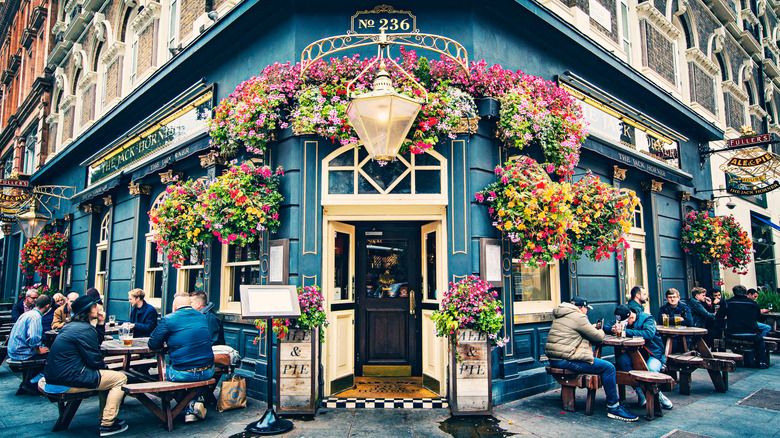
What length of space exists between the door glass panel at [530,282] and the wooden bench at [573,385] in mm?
1572

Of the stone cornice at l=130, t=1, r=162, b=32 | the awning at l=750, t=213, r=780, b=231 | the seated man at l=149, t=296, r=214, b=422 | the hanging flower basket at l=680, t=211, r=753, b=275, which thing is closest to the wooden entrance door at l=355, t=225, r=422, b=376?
the seated man at l=149, t=296, r=214, b=422

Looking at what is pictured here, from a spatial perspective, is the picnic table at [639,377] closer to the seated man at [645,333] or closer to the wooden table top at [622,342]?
the wooden table top at [622,342]

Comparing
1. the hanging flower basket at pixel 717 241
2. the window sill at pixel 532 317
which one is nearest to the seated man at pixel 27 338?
the window sill at pixel 532 317

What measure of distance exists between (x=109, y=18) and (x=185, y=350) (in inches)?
508

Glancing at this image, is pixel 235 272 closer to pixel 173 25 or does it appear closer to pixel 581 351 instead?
pixel 581 351

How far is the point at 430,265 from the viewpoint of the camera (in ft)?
23.3

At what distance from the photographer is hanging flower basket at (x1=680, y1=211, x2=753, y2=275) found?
10594 millimetres

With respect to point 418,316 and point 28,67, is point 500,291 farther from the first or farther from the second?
point 28,67

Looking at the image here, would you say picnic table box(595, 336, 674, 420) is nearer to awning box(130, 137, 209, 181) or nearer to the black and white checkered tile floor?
the black and white checkered tile floor

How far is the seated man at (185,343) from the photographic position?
5176 millimetres

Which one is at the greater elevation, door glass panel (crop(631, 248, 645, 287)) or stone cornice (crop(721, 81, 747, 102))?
stone cornice (crop(721, 81, 747, 102))

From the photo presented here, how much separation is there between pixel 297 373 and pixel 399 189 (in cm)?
278

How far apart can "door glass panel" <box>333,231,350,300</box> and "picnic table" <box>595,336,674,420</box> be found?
12.1ft

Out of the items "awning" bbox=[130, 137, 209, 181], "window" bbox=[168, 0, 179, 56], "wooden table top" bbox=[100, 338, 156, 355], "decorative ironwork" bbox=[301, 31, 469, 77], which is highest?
"window" bbox=[168, 0, 179, 56]
